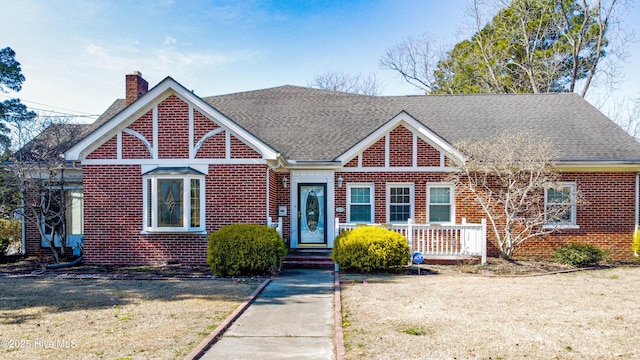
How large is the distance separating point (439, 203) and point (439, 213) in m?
0.32

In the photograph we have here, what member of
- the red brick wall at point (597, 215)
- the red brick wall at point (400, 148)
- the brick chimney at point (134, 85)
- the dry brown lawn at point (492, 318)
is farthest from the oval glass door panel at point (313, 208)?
the brick chimney at point (134, 85)

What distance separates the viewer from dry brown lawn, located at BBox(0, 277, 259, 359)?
6.23m

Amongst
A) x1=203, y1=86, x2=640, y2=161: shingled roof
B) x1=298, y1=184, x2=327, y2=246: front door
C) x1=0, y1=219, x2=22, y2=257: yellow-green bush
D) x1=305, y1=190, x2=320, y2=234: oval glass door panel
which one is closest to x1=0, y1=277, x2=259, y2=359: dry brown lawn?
x1=298, y1=184, x2=327, y2=246: front door

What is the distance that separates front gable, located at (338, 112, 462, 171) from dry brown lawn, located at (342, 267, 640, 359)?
4.30 m

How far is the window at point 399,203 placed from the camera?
50.1 ft

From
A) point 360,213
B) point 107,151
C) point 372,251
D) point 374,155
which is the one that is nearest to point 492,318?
point 372,251

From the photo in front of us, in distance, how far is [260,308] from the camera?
8.66m

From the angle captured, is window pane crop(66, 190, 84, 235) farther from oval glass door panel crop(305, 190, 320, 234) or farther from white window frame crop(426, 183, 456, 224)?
white window frame crop(426, 183, 456, 224)

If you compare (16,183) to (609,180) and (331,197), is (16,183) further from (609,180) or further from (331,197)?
(609,180)

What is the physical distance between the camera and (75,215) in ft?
50.8

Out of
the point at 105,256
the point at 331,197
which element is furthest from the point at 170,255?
the point at 331,197

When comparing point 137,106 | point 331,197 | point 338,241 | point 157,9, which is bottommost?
point 338,241

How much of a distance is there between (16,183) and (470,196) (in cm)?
1323

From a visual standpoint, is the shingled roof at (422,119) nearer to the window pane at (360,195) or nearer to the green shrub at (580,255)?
the window pane at (360,195)
